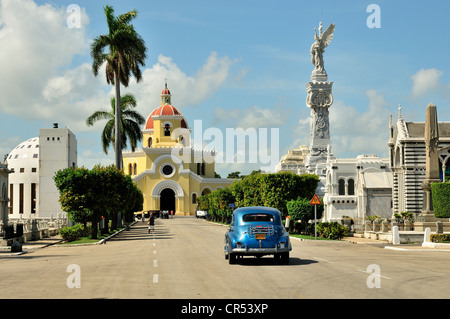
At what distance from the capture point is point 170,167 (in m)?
113

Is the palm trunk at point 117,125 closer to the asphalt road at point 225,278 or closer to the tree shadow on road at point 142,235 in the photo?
the tree shadow on road at point 142,235

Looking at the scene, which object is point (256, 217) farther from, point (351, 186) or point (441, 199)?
point (351, 186)

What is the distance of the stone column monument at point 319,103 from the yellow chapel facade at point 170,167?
2812 centimetres

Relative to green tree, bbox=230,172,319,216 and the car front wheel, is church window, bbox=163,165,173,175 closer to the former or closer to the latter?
green tree, bbox=230,172,319,216

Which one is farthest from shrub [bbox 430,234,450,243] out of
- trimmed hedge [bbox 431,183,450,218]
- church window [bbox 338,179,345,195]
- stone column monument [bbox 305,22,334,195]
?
stone column monument [bbox 305,22,334,195]

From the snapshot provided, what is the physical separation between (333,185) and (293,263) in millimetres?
53706

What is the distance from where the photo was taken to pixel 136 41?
52594mm

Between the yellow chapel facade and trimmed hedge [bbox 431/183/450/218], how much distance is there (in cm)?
7584

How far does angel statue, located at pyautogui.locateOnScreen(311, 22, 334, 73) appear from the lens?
3625 inches

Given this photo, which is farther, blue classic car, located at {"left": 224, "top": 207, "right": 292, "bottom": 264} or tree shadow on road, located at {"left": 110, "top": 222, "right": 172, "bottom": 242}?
tree shadow on road, located at {"left": 110, "top": 222, "right": 172, "bottom": 242}

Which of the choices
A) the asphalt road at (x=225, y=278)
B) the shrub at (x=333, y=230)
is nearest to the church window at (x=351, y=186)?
the shrub at (x=333, y=230)

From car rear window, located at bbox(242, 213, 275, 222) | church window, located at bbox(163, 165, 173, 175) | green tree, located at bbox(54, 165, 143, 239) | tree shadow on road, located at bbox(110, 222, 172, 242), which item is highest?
church window, located at bbox(163, 165, 173, 175)
